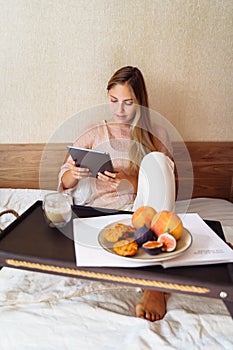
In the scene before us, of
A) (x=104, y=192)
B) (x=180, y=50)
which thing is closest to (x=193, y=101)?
(x=180, y=50)

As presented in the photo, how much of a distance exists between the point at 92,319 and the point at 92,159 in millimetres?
496

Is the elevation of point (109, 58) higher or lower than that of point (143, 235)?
higher

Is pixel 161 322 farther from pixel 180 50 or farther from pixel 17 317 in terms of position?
pixel 180 50

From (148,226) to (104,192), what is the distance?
0.53 m

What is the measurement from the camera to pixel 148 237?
83 centimetres

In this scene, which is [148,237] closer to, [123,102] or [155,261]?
[155,261]

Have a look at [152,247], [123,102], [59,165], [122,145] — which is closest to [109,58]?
[123,102]

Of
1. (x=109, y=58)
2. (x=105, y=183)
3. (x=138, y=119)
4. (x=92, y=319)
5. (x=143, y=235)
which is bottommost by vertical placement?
(x=92, y=319)

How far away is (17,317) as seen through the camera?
0.87m

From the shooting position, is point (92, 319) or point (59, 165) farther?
point (59, 165)

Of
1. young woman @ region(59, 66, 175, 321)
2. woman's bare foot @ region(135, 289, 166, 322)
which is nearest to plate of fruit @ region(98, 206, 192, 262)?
woman's bare foot @ region(135, 289, 166, 322)

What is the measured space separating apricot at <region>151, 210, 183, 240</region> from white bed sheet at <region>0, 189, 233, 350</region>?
0.74ft

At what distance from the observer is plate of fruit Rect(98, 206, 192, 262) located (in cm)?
79

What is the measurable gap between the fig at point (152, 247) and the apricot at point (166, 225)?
38mm
